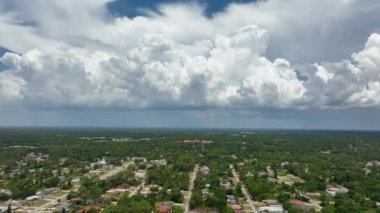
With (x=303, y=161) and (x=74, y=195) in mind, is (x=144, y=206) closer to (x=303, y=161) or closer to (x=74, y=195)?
(x=74, y=195)

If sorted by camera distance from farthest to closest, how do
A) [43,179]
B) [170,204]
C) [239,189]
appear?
[43,179], [239,189], [170,204]

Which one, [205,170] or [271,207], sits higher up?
[205,170]

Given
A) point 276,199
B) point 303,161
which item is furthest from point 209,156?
point 276,199

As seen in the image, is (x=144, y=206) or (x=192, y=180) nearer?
(x=144, y=206)

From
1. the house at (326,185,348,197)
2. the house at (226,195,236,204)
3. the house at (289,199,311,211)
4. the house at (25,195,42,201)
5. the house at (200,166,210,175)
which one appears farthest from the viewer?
the house at (200,166,210,175)

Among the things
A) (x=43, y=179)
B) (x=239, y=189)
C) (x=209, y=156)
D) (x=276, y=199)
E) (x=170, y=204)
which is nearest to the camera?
(x=170, y=204)

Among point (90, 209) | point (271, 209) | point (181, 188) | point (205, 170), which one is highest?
point (205, 170)

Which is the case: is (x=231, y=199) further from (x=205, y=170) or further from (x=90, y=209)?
(x=205, y=170)

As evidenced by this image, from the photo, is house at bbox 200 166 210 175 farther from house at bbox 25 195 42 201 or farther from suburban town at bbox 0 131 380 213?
house at bbox 25 195 42 201

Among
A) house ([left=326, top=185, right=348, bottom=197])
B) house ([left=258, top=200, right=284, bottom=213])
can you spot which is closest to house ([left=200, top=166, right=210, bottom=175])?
house ([left=326, top=185, right=348, bottom=197])

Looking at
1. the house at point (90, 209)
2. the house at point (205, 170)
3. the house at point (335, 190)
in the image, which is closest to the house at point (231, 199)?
the house at point (335, 190)

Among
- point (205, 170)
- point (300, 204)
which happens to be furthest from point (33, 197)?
point (205, 170)
